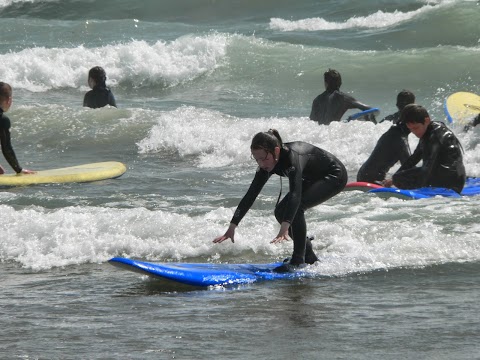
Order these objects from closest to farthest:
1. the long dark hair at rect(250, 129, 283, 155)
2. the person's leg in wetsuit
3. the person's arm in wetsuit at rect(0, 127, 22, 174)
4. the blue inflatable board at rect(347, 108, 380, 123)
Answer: the long dark hair at rect(250, 129, 283, 155), the person's leg in wetsuit, the person's arm in wetsuit at rect(0, 127, 22, 174), the blue inflatable board at rect(347, 108, 380, 123)

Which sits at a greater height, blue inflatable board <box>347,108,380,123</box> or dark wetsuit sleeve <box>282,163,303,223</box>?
dark wetsuit sleeve <box>282,163,303,223</box>

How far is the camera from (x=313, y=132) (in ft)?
46.0

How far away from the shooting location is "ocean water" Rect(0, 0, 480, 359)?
18.6 ft

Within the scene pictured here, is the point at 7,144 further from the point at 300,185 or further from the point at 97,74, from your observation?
the point at 300,185

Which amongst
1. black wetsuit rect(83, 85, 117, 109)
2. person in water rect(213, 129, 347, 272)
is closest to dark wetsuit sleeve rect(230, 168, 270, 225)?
person in water rect(213, 129, 347, 272)

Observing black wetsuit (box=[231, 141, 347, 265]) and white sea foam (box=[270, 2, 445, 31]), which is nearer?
black wetsuit (box=[231, 141, 347, 265])

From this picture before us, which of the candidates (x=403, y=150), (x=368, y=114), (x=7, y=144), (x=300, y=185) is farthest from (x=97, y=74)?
(x=300, y=185)

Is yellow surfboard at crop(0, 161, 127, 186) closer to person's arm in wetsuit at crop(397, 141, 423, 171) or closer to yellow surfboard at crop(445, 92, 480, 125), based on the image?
person's arm in wetsuit at crop(397, 141, 423, 171)

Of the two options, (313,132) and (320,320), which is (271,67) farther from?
(320,320)

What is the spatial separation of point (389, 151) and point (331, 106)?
2.99 meters

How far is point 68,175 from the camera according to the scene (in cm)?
1138

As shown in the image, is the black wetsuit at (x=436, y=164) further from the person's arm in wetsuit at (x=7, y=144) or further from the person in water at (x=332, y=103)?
the person's arm in wetsuit at (x=7, y=144)

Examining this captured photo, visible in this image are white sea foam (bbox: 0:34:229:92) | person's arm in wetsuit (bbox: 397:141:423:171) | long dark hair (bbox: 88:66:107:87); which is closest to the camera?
person's arm in wetsuit (bbox: 397:141:423:171)

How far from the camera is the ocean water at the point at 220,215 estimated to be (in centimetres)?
566
